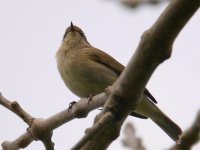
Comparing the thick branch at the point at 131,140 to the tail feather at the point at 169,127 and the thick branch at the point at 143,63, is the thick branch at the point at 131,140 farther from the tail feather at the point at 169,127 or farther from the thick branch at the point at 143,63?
the tail feather at the point at 169,127

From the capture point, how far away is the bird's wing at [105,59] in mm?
6614

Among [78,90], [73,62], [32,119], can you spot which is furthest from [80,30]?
[32,119]

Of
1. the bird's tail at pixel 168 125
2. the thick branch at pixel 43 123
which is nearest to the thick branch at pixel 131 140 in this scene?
the thick branch at pixel 43 123

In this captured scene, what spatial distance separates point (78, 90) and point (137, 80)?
149 inches

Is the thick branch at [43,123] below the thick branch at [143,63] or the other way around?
below

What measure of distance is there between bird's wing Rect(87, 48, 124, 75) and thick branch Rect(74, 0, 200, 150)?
3.84 meters

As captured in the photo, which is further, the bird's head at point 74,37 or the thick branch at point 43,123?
the bird's head at point 74,37

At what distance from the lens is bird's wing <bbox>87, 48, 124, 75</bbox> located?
6614mm

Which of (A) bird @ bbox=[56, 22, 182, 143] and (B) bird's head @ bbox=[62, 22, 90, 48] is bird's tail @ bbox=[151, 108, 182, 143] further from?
(B) bird's head @ bbox=[62, 22, 90, 48]

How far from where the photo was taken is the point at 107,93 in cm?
289

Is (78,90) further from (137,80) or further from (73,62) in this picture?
(137,80)

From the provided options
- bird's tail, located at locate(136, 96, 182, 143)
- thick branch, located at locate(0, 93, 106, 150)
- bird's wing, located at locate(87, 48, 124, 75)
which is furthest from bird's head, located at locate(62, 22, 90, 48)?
Answer: thick branch, located at locate(0, 93, 106, 150)

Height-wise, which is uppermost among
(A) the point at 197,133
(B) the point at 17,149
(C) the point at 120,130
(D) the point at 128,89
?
(A) the point at 197,133

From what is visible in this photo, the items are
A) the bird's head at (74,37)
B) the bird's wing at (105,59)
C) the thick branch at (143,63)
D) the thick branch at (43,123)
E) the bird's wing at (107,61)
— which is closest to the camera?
the thick branch at (143,63)
